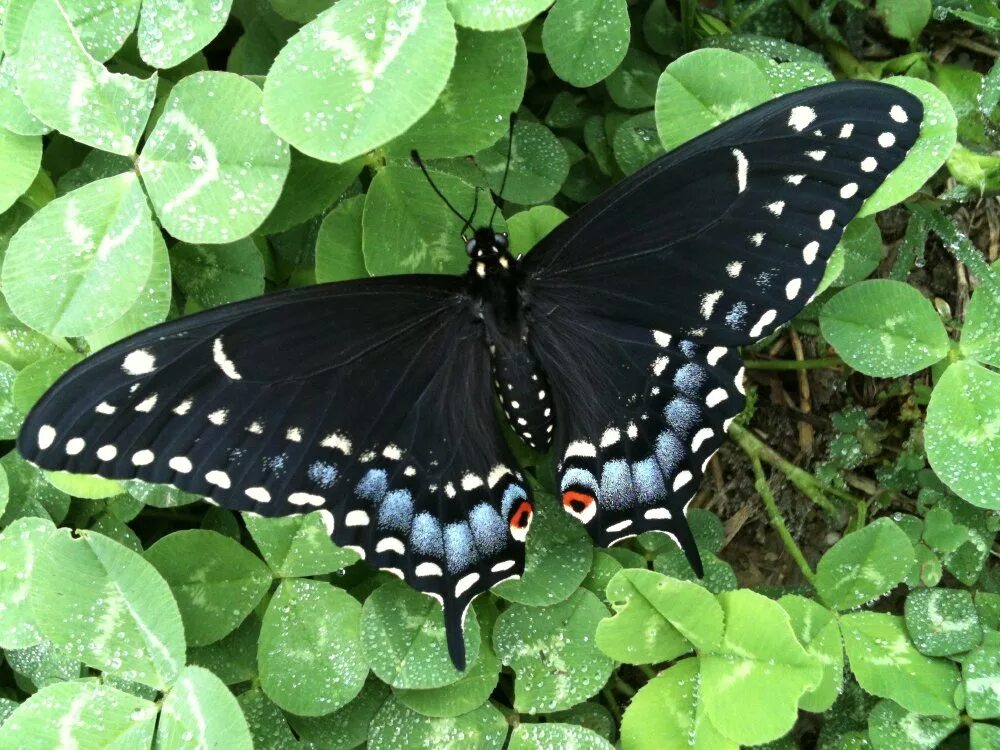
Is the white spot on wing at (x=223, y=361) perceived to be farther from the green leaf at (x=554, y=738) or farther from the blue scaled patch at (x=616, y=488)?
the green leaf at (x=554, y=738)

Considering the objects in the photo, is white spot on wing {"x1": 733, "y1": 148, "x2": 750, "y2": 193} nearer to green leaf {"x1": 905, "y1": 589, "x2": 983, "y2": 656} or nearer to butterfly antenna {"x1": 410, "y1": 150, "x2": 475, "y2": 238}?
butterfly antenna {"x1": 410, "y1": 150, "x2": 475, "y2": 238}

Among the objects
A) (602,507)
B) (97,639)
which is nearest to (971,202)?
(602,507)

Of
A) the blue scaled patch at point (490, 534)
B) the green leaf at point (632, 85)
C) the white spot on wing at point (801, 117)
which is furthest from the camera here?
the green leaf at point (632, 85)

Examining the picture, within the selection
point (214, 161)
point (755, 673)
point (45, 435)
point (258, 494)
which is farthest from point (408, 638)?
point (214, 161)

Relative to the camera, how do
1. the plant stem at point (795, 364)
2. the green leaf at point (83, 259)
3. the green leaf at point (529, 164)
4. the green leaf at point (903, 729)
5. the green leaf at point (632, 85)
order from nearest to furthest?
the green leaf at point (83, 259) < the green leaf at point (903, 729) < the green leaf at point (529, 164) < the green leaf at point (632, 85) < the plant stem at point (795, 364)

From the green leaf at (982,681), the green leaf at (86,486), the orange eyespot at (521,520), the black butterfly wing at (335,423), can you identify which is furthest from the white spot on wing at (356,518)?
the green leaf at (982,681)

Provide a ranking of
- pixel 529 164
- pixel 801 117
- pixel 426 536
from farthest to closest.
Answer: pixel 529 164, pixel 426 536, pixel 801 117

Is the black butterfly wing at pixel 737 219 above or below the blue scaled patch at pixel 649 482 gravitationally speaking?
above

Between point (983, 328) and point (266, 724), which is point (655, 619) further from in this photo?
point (983, 328)
